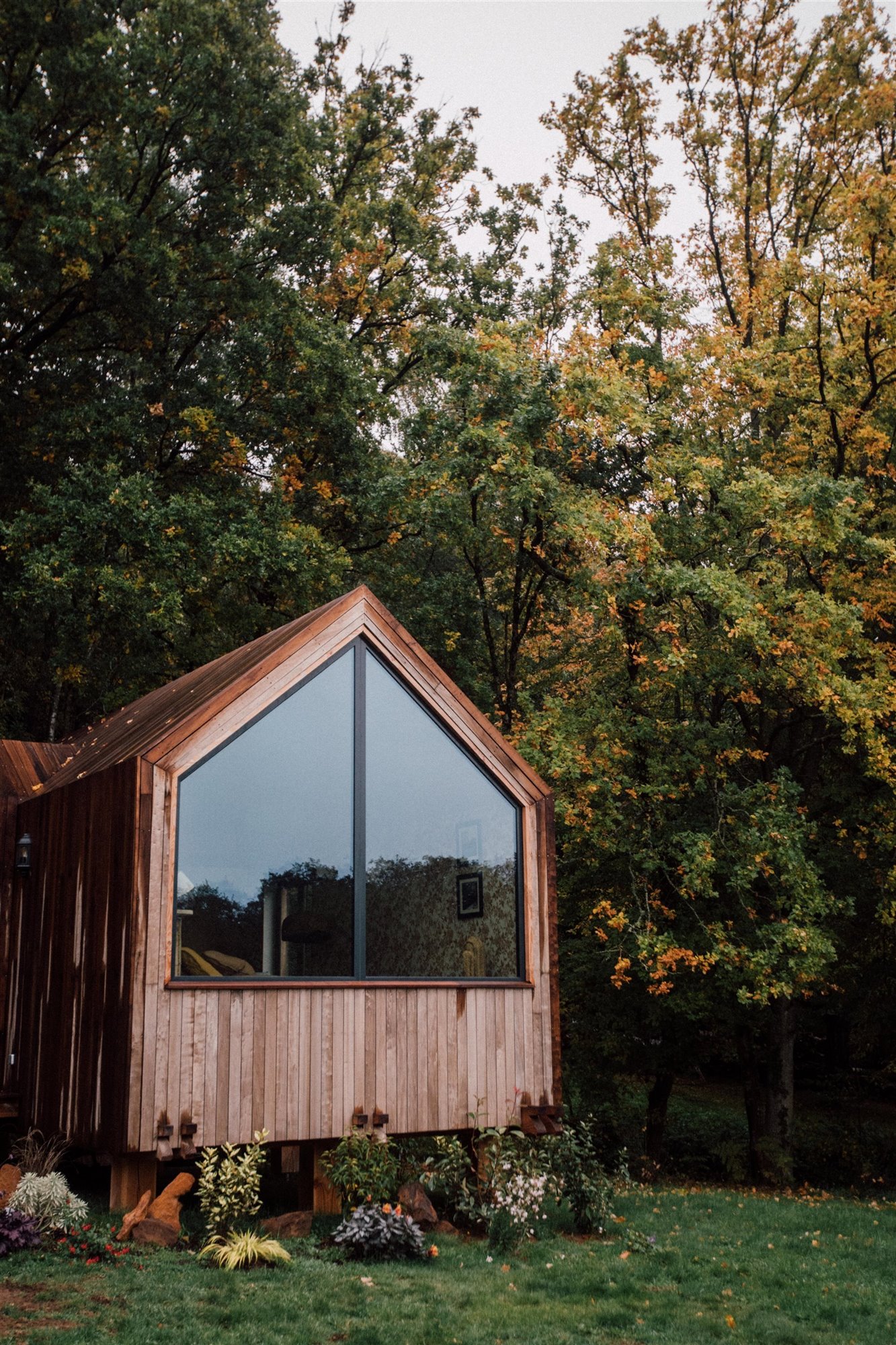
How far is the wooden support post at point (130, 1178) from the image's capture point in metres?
7.14

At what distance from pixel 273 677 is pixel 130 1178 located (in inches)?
132

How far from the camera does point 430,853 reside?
8469mm

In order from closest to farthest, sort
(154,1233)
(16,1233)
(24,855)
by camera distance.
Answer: (16,1233), (154,1233), (24,855)

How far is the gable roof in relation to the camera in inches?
300

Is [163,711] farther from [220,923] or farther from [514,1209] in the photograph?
[514,1209]

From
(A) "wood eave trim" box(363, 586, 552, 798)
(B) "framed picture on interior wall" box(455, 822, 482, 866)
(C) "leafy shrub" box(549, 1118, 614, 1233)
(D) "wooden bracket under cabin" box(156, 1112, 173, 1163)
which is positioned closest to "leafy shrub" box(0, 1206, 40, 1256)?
(D) "wooden bracket under cabin" box(156, 1112, 173, 1163)

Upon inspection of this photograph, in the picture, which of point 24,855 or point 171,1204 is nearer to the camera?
point 171,1204

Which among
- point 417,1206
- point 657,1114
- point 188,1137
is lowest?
point 657,1114

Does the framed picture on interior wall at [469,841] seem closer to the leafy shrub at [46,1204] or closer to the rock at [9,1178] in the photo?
the leafy shrub at [46,1204]

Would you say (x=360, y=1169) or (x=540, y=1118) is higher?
(x=540, y=1118)

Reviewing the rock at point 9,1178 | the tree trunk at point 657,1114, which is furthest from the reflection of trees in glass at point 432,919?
the tree trunk at point 657,1114

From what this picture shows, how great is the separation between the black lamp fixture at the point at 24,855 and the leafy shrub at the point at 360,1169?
3.55 meters

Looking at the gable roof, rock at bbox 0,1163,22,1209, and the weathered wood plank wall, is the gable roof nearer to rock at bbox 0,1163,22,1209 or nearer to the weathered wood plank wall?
the weathered wood plank wall

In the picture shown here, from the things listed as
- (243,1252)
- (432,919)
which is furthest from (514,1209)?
(432,919)
